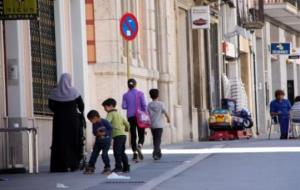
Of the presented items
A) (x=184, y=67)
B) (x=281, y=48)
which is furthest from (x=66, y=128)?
(x=281, y=48)

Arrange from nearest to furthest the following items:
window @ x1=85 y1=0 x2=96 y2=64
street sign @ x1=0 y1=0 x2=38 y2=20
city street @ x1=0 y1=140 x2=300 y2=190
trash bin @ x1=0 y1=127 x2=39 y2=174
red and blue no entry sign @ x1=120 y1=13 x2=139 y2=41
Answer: city street @ x1=0 y1=140 x2=300 y2=190, street sign @ x1=0 y1=0 x2=38 y2=20, trash bin @ x1=0 y1=127 x2=39 y2=174, red and blue no entry sign @ x1=120 y1=13 x2=139 y2=41, window @ x1=85 y1=0 x2=96 y2=64

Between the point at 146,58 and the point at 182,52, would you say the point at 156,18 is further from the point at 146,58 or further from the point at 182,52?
the point at 182,52

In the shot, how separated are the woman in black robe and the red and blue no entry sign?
5.32m

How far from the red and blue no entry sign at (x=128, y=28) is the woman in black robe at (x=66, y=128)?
532 centimetres

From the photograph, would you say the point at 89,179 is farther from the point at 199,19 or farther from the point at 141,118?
the point at 199,19

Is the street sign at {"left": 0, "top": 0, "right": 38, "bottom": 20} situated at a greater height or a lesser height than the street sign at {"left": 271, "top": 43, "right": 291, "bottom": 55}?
lesser

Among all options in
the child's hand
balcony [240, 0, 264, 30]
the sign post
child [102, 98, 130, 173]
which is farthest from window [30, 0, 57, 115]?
balcony [240, 0, 264, 30]

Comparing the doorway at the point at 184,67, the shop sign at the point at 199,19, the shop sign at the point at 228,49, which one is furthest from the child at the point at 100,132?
the shop sign at the point at 228,49

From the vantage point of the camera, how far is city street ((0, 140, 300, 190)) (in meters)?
17.8

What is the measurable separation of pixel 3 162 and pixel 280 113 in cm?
1801

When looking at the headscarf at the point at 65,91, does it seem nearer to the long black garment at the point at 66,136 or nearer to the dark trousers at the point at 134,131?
the long black garment at the point at 66,136

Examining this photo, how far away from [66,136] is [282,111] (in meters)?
17.6

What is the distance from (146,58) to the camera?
116ft

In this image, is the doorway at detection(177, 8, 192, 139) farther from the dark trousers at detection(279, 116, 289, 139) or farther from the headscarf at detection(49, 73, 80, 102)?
the headscarf at detection(49, 73, 80, 102)
